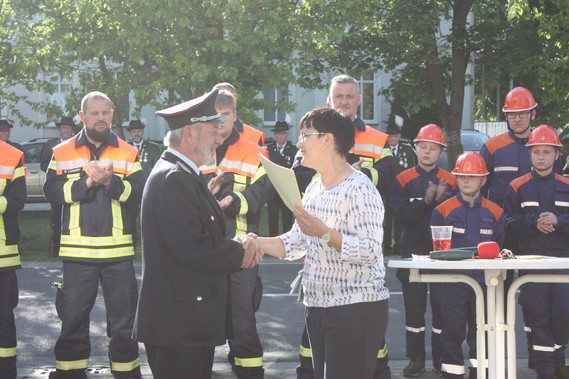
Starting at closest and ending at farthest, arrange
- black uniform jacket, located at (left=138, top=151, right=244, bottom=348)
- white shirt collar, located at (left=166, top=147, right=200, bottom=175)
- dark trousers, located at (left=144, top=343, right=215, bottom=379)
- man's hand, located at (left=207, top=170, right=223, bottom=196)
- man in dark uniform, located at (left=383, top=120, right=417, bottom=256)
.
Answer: black uniform jacket, located at (left=138, top=151, right=244, bottom=348)
dark trousers, located at (left=144, top=343, right=215, bottom=379)
white shirt collar, located at (left=166, top=147, right=200, bottom=175)
man's hand, located at (left=207, top=170, right=223, bottom=196)
man in dark uniform, located at (left=383, top=120, right=417, bottom=256)

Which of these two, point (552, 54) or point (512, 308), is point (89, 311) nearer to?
point (512, 308)

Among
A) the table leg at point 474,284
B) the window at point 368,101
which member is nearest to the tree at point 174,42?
the table leg at point 474,284

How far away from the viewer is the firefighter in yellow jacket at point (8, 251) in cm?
770

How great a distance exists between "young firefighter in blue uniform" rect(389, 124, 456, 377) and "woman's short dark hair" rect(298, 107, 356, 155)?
2.80m

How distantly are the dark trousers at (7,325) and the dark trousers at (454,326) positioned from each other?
136 inches

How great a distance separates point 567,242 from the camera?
7934mm

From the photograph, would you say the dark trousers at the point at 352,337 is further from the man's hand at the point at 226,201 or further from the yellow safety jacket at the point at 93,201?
the yellow safety jacket at the point at 93,201

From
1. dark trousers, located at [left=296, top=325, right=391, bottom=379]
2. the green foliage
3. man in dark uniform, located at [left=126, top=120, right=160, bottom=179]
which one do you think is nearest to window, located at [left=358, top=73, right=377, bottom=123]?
the green foliage

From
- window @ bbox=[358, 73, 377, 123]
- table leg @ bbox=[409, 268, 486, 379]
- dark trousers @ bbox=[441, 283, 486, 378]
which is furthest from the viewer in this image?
window @ bbox=[358, 73, 377, 123]

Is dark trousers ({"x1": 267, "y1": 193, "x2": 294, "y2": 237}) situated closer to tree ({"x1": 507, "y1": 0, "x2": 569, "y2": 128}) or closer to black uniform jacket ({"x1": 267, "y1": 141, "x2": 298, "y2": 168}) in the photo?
black uniform jacket ({"x1": 267, "y1": 141, "x2": 298, "y2": 168})

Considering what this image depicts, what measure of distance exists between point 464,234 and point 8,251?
364cm

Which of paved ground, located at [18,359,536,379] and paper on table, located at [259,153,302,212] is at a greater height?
paper on table, located at [259,153,302,212]

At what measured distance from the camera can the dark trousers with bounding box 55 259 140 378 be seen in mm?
7711

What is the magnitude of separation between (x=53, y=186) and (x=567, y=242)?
4.21 m
